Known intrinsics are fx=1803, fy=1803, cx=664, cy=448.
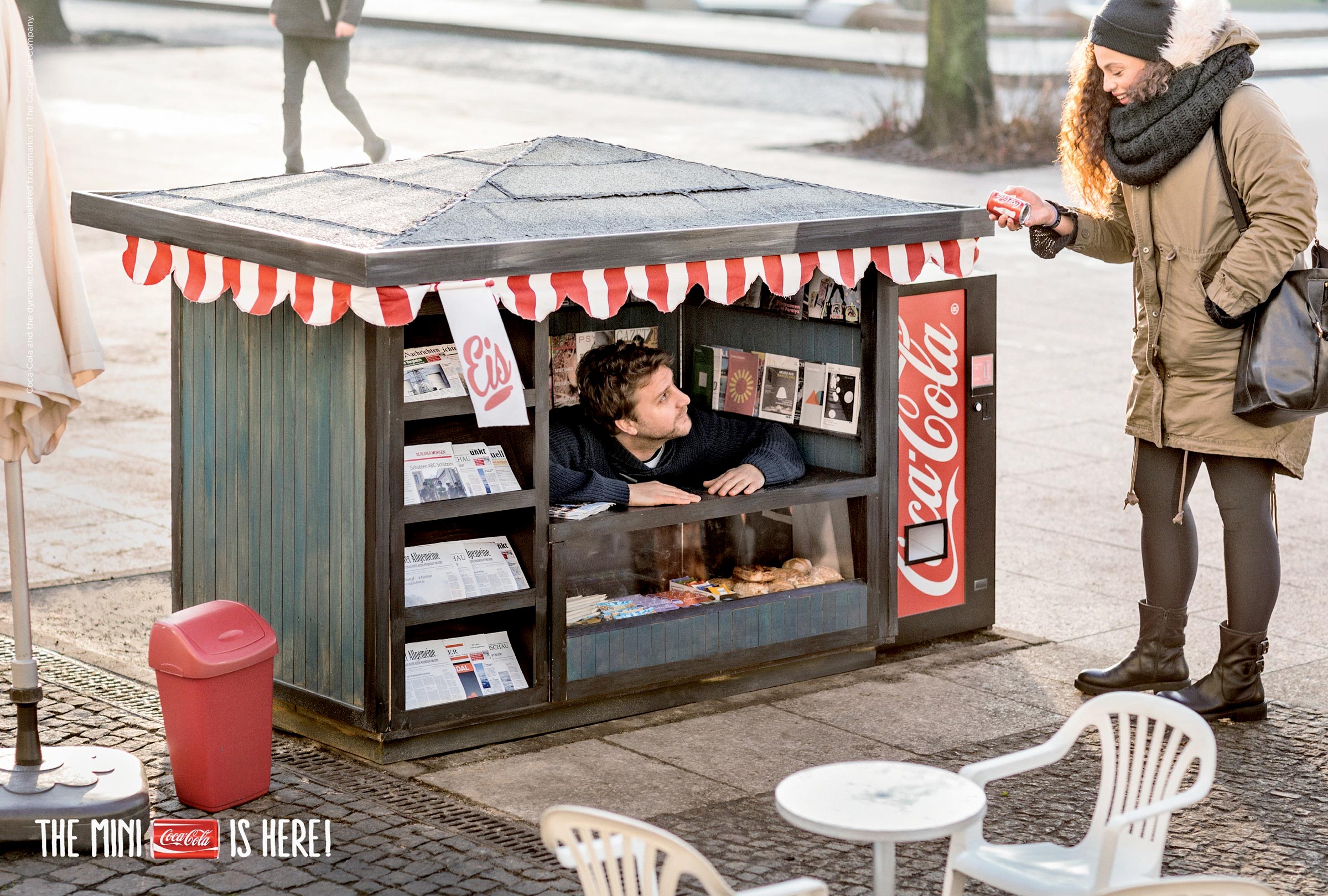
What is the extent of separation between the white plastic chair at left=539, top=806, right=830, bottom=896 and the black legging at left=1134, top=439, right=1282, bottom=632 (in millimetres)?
3037

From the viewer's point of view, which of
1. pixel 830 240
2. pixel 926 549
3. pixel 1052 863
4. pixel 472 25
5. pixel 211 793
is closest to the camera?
pixel 1052 863

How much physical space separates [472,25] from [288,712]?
91.1 feet

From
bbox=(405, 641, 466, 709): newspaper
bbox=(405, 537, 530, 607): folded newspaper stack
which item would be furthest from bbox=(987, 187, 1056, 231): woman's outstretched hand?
bbox=(405, 641, 466, 709): newspaper

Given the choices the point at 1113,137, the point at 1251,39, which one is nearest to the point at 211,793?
the point at 1113,137

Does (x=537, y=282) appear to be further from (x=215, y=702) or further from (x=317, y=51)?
(x=317, y=51)

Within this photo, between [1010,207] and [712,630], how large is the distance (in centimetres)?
171

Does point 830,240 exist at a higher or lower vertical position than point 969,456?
higher

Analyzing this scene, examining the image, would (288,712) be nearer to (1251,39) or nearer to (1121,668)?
(1121,668)

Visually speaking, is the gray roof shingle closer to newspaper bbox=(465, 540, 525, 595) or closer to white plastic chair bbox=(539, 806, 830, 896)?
newspaper bbox=(465, 540, 525, 595)

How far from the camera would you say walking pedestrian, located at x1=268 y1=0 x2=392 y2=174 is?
1408 cm

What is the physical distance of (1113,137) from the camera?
19.3 feet

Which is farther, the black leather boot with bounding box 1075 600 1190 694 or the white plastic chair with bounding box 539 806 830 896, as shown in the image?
the black leather boot with bounding box 1075 600 1190 694

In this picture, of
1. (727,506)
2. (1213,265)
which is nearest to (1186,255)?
(1213,265)
